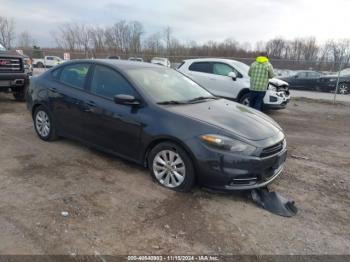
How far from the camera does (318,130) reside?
8008mm

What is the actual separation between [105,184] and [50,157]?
137 centimetres

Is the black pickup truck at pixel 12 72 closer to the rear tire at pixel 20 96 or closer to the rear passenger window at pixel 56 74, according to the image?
the rear tire at pixel 20 96

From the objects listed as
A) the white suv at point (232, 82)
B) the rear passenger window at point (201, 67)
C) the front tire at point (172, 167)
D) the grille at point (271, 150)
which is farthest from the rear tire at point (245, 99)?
the front tire at point (172, 167)

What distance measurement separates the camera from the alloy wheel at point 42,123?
5613mm

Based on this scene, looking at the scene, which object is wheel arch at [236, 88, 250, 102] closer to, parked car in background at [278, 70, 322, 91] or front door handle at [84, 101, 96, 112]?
front door handle at [84, 101, 96, 112]

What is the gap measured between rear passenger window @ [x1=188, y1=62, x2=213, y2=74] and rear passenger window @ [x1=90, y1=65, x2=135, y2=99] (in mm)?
6091

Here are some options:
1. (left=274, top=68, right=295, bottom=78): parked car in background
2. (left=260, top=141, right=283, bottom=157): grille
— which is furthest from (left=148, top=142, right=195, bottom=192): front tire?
(left=274, top=68, right=295, bottom=78): parked car in background

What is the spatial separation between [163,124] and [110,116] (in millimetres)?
916

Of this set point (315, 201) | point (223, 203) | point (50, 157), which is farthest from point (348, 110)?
point (50, 157)

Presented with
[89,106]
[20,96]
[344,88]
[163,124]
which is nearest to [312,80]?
[344,88]

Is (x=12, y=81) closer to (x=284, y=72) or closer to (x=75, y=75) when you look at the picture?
(x=75, y=75)

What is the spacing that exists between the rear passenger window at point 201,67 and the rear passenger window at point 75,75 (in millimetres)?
5901

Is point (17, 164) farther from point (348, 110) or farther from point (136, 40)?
point (136, 40)

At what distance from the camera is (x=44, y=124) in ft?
18.7
